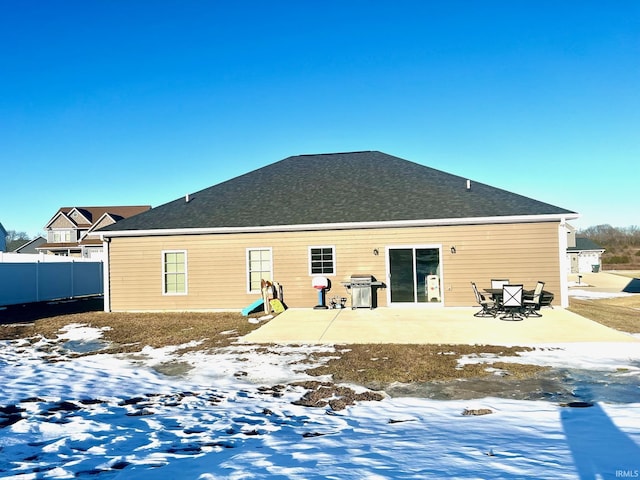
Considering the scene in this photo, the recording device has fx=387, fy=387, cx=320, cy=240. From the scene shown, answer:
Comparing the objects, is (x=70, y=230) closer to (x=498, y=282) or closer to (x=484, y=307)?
(x=498, y=282)

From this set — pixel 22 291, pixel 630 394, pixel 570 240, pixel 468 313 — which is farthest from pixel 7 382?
pixel 570 240

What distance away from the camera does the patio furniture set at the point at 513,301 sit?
1045 cm

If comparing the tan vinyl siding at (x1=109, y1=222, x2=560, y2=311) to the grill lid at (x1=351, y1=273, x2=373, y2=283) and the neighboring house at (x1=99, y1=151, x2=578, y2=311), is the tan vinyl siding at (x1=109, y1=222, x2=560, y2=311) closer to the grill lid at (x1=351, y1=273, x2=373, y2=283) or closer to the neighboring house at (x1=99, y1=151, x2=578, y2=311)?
the neighboring house at (x1=99, y1=151, x2=578, y2=311)

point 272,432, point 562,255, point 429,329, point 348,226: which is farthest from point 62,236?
point 272,432

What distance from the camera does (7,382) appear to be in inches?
233

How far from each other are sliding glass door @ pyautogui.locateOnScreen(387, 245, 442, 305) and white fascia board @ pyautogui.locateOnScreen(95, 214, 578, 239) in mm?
848

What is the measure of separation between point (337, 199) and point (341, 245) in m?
2.13

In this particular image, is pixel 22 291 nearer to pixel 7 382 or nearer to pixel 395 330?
pixel 7 382

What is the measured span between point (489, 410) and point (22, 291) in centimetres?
2028

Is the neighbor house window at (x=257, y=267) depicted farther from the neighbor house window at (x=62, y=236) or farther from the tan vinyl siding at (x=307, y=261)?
the neighbor house window at (x=62, y=236)

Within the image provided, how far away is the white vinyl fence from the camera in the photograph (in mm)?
17016

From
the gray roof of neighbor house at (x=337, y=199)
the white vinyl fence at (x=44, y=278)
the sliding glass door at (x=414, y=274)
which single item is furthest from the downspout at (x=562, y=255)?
the white vinyl fence at (x=44, y=278)

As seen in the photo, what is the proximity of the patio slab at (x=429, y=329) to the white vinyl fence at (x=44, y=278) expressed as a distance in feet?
43.9

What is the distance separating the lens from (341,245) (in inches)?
515
